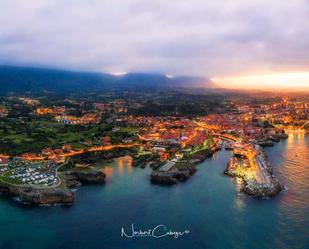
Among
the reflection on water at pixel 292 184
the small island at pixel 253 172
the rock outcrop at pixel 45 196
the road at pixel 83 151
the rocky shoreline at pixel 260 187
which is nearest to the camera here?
the reflection on water at pixel 292 184

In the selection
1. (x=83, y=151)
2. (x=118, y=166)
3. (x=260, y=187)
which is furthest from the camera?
(x=83, y=151)

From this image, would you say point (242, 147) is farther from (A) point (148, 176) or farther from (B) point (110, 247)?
(B) point (110, 247)

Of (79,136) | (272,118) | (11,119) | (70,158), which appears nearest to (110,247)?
(70,158)

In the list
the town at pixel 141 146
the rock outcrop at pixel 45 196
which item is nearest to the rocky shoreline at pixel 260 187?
the town at pixel 141 146

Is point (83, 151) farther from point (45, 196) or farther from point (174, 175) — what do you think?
point (45, 196)

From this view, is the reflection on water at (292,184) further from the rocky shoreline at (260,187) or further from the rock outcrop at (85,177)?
the rock outcrop at (85,177)

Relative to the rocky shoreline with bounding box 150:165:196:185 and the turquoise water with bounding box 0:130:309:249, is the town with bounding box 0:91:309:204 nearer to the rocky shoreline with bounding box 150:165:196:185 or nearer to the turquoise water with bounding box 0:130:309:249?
the rocky shoreline with bounding box 150:165:196:185
